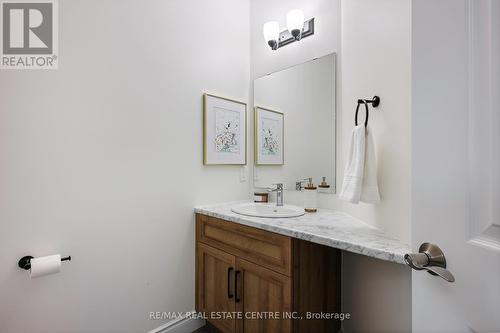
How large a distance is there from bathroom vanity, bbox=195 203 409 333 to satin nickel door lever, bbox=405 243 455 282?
415 millimetres

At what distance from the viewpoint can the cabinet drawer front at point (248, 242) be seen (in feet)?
4.04

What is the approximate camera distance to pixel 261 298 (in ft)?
4.41

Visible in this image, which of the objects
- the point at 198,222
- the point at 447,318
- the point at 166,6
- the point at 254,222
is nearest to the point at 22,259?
the point at 198,222

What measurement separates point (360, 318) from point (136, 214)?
4.97 ft

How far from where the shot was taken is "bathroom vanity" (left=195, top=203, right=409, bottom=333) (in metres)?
1.17

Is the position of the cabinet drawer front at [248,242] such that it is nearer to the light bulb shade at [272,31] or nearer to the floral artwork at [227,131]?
the floral artwork at [227,131]

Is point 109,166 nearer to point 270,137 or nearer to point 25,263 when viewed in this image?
point 25,263

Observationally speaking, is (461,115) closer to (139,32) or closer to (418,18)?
(418,18)

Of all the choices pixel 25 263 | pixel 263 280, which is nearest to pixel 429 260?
pixel 263 280

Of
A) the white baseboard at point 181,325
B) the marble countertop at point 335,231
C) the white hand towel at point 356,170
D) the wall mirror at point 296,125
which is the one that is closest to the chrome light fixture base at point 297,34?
the wall mirror at point 296,125

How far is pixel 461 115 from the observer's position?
45cm

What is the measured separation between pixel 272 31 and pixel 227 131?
2.96 ft

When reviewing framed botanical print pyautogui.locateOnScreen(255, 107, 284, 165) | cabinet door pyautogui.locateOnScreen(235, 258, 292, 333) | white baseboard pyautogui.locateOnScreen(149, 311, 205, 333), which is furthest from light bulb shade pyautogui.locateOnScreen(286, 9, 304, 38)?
white baseboard pyautogui.locateOnScreen(149, 311, 205, 333)

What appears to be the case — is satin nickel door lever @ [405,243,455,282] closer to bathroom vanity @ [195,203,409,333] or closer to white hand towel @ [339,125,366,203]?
bathroom vanity @ [195,203,409,333]
